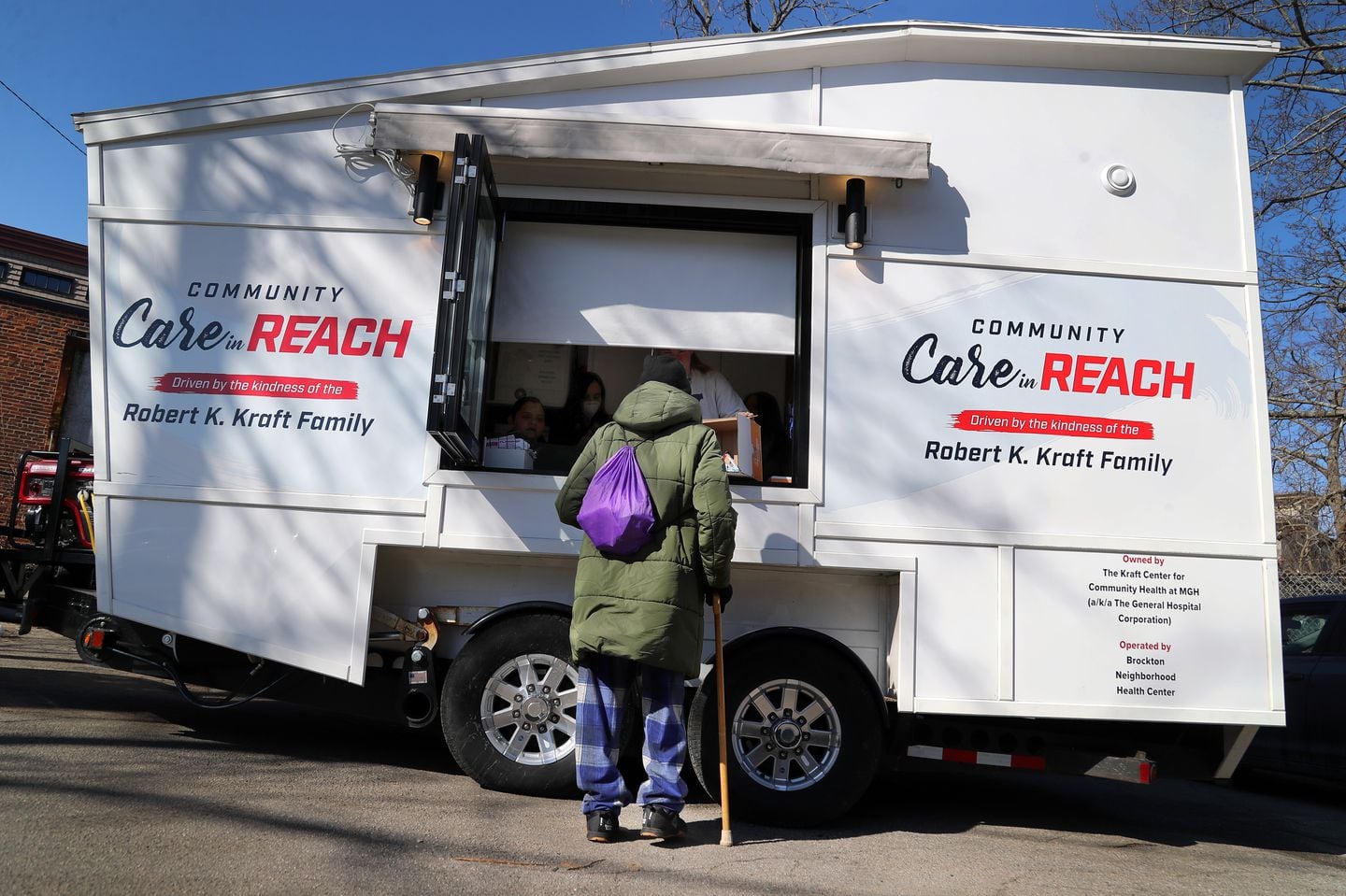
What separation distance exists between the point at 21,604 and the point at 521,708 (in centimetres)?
319

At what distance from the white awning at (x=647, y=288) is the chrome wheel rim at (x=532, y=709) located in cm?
175

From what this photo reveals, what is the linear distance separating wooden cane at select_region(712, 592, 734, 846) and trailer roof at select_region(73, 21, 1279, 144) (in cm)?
287

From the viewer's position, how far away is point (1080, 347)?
4.90m

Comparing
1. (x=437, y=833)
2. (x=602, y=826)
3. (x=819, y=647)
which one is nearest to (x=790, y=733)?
(x=819, y=647)

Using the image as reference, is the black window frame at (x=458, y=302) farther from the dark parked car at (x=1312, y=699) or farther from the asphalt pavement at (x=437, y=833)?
the dark parked car at (x=1312, y=699)

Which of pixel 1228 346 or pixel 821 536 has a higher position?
pixel 1228 346

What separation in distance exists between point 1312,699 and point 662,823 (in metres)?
5.42

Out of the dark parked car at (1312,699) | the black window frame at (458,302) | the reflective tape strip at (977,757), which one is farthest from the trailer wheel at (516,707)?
the dark parked car at (1312,699)

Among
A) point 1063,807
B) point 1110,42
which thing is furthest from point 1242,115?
point 1063,807

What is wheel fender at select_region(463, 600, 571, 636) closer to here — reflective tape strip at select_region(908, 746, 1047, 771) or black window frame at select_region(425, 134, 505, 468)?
black window frame at select_region(425, 134, 505, 468)

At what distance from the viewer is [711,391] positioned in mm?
5957

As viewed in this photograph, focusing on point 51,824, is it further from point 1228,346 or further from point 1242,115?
point 1242,115

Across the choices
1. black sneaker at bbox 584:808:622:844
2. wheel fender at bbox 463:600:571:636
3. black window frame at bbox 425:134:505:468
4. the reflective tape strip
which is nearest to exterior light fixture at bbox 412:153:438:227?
black window frame at bbox 425:134:505:468

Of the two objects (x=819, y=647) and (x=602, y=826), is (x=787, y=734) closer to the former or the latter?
(x=819, y=647)
